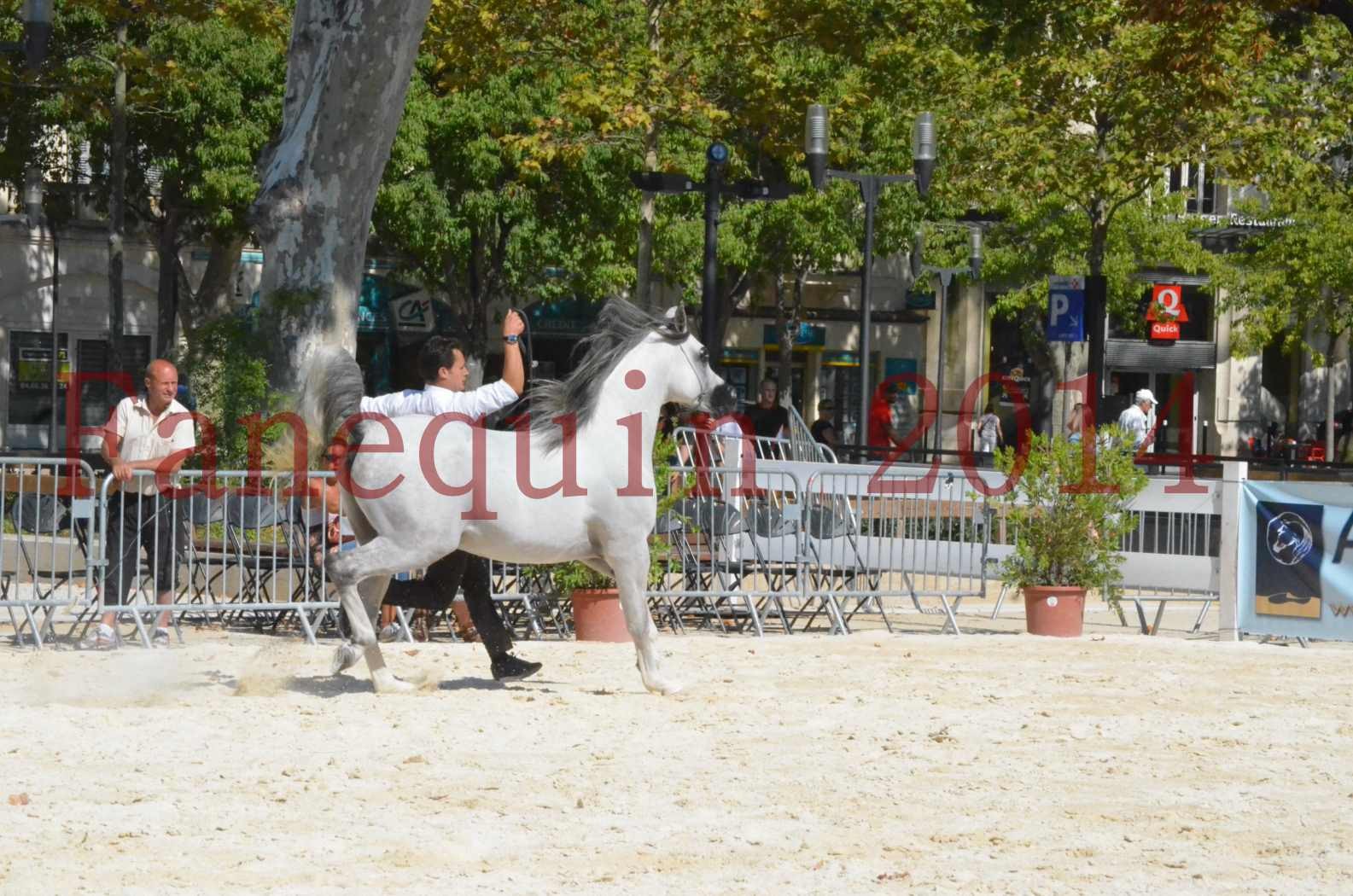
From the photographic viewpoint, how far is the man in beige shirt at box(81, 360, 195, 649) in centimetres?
1143

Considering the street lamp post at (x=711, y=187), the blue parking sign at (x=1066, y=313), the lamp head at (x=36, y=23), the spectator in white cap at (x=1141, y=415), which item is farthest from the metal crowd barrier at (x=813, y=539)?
the spectator in white cap at (x=1141, y=415)

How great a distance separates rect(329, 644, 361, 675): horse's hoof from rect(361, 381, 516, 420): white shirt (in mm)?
1189

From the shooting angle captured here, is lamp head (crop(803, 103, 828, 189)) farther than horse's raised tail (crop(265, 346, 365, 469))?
Yes

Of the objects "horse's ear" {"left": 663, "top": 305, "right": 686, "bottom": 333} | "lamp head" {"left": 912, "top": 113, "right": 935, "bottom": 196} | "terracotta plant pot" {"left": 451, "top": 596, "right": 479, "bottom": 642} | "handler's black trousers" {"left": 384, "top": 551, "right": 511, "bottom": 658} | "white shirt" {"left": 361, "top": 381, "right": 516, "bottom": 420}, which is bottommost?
"terracotta plant pot" {"left": 451, "top": 596, "right": 479, "bottom": 642}

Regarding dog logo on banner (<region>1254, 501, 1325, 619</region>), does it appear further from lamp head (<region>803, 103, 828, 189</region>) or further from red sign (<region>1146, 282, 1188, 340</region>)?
red sign (<region>1146, 282, 1188, 340</region>)

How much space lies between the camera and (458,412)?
9.61m

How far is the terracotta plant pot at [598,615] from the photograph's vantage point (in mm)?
12312

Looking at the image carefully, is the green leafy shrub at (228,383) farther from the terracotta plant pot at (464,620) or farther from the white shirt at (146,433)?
the terracotta plant pot at (464,620)

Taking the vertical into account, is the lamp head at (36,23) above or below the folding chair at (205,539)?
above

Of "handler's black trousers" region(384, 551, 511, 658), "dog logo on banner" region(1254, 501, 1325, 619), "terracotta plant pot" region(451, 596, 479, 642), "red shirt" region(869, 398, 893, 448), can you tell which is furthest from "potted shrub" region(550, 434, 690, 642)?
"red shirt" region(869, 398, 893, 448)

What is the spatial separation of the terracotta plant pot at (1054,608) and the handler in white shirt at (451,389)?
16.3 feet

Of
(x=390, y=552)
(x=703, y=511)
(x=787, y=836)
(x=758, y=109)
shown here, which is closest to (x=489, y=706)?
(x=390, y=552)

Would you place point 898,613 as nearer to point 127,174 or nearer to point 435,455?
point 435,455

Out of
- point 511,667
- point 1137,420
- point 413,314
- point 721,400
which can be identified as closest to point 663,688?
point 511,667
